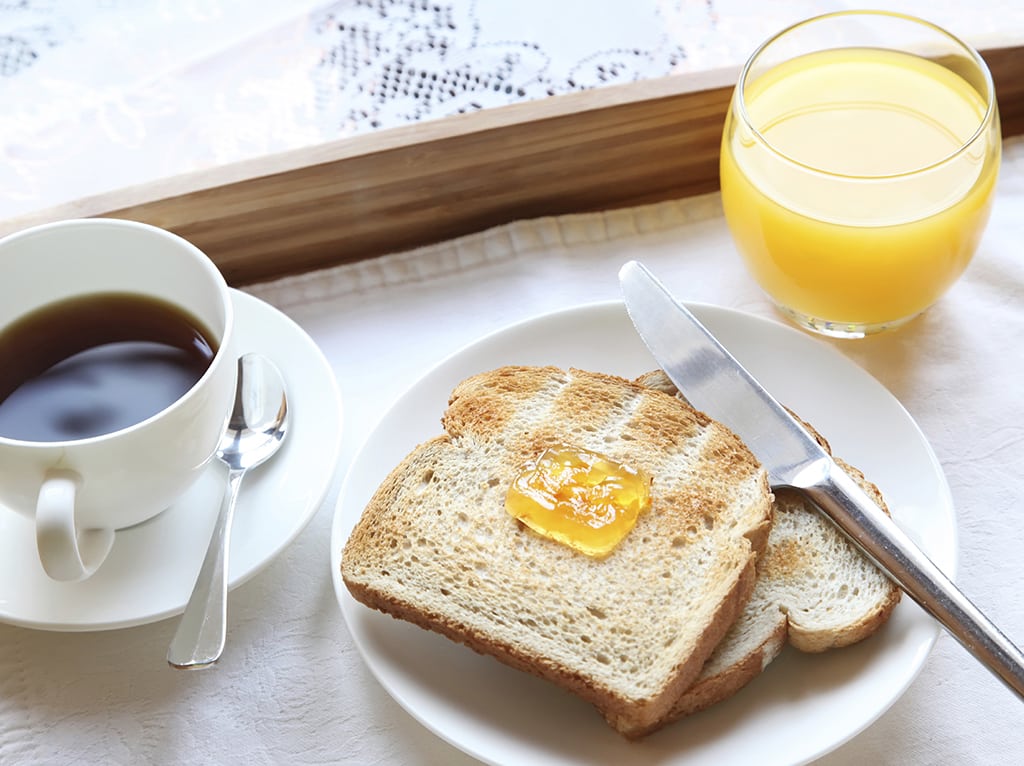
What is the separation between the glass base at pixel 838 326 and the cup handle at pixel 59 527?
3.03 ft

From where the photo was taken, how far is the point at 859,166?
52.5 inches

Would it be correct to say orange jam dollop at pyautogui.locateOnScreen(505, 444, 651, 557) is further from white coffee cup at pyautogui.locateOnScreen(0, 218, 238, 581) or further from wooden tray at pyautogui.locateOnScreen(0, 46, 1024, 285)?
wooden tray at pyautogui.locateOnScreen(0, 46, 1024, 285)

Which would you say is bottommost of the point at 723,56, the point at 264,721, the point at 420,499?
the point at 264,721

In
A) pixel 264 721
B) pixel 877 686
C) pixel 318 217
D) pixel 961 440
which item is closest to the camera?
pixel 877 686

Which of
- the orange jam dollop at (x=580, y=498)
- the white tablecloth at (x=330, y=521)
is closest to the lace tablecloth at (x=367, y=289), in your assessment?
the white tablecloth at (x=330, y=521)

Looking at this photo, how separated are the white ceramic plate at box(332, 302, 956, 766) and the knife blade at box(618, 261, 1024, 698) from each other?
0.04 m

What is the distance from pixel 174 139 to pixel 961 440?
1229 millimetres

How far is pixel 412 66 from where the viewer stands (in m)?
1.77

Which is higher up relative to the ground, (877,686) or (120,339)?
(120,339)

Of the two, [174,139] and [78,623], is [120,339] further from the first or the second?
[174,139]

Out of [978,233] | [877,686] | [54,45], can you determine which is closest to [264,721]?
[877,686]

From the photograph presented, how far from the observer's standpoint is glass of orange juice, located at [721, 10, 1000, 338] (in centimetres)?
127

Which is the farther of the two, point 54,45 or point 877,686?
point 54,45

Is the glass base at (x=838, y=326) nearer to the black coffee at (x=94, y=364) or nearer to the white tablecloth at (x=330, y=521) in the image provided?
the white tablecloth at (x=330, y=521)
